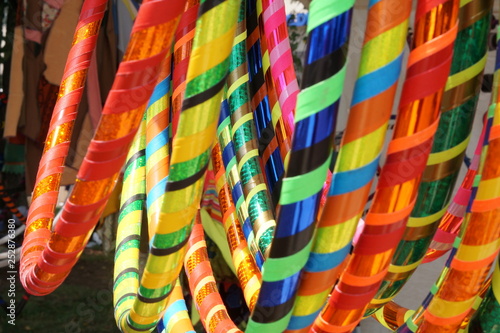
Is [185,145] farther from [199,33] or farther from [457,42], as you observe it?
[457,42]

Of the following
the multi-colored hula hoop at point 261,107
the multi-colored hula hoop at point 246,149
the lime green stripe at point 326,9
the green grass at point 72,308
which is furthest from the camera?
the green grass at point 72,308

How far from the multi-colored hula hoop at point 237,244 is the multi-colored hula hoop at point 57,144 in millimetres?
215

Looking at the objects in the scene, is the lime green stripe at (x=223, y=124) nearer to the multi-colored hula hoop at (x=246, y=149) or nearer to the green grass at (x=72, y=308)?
the multi-colored hula hoop at (x=246, y=149)

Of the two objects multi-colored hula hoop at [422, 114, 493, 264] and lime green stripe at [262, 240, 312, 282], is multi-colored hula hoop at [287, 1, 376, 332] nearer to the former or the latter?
lime green stripe at [262, 240, 312, 282]

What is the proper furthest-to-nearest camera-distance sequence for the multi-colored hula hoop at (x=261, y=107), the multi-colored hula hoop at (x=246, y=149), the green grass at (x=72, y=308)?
the green grass at (x=72, y=308) → the multi-colored hula hoop at (x=261, y=107) → the multi-colored hula hoop at (x=246, y=149)

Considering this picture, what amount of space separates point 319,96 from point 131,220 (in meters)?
0.45

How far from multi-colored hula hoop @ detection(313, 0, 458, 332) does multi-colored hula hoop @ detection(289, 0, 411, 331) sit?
0.01m

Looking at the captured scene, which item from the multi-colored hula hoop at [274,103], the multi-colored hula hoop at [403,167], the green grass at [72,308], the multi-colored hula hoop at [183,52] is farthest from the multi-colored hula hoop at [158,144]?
the green grass at [72,308]

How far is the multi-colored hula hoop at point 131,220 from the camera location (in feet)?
2.65

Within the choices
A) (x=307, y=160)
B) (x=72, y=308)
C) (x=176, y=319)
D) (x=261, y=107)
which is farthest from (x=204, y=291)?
(x=72, y=308)

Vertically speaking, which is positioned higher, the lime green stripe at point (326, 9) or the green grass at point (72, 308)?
the lime green stripe at point (326, 9)

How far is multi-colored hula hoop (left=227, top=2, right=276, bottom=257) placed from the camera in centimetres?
70

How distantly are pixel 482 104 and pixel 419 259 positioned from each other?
1035 mm

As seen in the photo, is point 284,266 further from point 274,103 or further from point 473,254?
point 274,103
